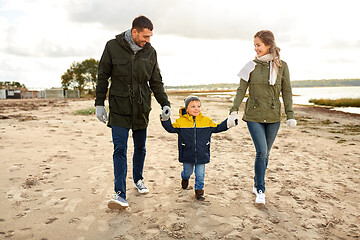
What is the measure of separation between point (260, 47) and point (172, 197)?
2.26m

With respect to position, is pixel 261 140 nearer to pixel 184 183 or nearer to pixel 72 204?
pixel 184 183

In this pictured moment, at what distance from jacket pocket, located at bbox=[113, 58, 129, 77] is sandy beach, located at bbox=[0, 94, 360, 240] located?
1.63m

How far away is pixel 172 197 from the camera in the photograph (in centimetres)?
390

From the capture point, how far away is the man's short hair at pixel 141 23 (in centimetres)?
327

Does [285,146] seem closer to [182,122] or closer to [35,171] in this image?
[182,122]

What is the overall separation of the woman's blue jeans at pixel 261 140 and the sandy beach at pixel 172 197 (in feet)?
1.22

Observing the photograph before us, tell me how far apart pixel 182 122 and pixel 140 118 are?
0.56 m

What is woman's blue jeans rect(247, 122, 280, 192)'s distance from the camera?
3.61 meters

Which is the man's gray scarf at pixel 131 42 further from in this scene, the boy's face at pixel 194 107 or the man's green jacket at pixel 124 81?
the boy's face at pixel 194 107

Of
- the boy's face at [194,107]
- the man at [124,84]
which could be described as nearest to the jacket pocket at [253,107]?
the boy's face at [194,107]

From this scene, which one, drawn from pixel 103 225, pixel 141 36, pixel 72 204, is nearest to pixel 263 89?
pixel 141 36

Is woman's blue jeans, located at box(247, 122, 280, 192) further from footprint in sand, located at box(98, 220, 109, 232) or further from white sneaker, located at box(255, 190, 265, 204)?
footprint in sand, located at box(98, 220, 109, 232)

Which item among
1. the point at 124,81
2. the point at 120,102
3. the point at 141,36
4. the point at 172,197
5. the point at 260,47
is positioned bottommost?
the point at 172,197

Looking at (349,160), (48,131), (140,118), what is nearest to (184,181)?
(140,118)
